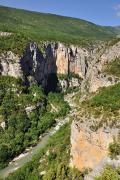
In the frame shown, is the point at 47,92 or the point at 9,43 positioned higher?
the point at 9,43

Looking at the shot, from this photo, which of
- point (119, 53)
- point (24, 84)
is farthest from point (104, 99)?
point (24, 84)

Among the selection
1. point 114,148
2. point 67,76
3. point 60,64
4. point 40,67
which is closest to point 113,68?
point 114,148

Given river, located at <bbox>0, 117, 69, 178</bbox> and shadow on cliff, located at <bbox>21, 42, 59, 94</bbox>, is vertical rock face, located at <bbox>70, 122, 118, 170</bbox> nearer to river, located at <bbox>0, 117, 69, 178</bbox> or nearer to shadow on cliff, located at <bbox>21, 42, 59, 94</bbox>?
river, located at <bbox>0, 117, 69, 178</bbox>

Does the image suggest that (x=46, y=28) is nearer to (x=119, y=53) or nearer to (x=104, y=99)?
(x=119, y=53)

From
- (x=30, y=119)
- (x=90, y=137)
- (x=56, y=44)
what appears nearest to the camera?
(x=90, y=137)

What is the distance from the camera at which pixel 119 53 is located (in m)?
90.0

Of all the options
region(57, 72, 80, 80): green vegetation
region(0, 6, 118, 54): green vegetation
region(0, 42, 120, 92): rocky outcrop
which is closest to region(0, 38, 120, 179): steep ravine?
region(0, 42, 120, 92): rocky outcrop

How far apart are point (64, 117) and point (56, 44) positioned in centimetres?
4128

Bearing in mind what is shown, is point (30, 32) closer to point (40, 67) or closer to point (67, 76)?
point (67, 76)

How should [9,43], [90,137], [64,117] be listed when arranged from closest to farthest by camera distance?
[90,137]
[64,117]
[9,43]

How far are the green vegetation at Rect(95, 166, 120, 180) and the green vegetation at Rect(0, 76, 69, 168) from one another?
31.2 meters

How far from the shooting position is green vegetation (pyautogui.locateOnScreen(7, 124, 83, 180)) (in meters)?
57.4

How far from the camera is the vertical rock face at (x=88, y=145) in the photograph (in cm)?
5156

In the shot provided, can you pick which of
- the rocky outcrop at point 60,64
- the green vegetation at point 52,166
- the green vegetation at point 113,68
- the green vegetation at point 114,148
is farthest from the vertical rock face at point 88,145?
the green vegetation at point 113,68
